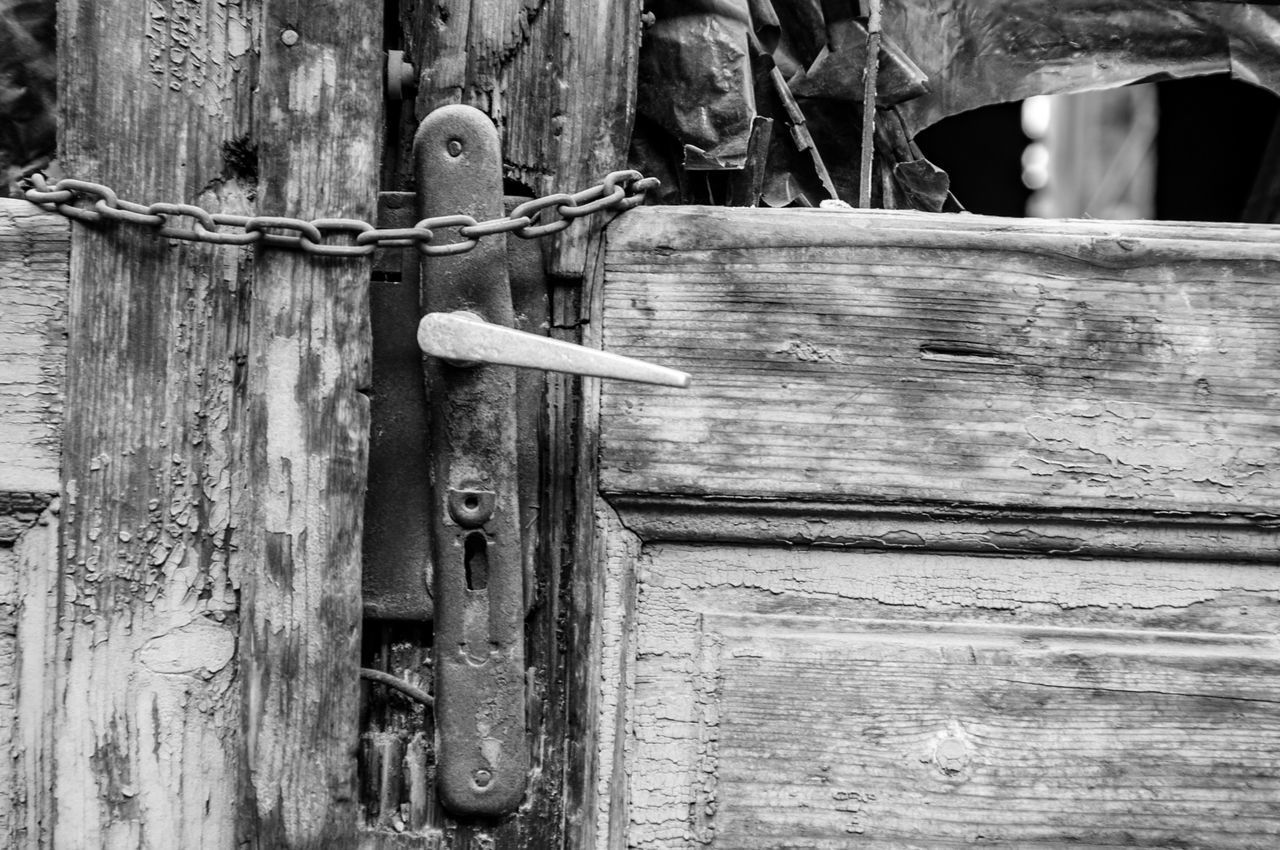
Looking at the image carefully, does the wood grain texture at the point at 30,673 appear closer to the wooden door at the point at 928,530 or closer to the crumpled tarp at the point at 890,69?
the wooden door at the point at 928,530

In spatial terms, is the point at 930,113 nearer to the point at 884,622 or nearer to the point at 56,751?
the point at 884,622

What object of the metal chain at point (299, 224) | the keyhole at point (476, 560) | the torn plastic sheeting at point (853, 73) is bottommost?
the keyhole at point (476, 560)

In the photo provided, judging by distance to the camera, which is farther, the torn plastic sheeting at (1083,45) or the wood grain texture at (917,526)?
the torn plastic sheeting at (1083,45)

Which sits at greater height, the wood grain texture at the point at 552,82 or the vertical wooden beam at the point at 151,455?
the wood grain texture at the point at 552,82

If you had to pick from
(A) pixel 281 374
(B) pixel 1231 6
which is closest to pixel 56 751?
(A) pixel 281 374

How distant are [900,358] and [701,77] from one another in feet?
0.90

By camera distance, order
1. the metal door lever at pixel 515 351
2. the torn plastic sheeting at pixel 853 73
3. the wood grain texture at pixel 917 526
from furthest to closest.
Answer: the torn plastic sheeting at pixel 853 73 → the wood grain texture at pixel 917 526 → the metal door lever at pixel 515 351

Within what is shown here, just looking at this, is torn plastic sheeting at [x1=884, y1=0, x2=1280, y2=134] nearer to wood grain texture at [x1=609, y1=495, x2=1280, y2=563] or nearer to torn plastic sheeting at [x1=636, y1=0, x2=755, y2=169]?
torn plastic sheeting at [x1=636, y1=0, x2=755, y2=169]

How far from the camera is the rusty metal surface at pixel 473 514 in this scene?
26.0 inches

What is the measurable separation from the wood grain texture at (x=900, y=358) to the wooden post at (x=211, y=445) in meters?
0.21

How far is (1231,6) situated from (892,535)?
0.61 m

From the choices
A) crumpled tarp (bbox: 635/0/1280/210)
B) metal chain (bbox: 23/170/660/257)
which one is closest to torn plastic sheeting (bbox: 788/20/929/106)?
crumpled tarp (bbox: 635/0/1280/210)

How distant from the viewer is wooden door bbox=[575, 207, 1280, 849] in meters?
0.71

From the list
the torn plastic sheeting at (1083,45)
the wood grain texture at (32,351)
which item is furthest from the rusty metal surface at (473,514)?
the torn plastic sheeting at (1083,45)
